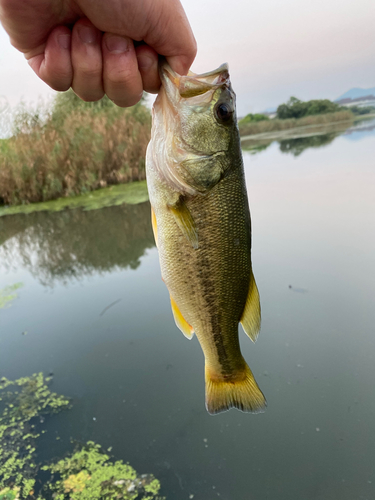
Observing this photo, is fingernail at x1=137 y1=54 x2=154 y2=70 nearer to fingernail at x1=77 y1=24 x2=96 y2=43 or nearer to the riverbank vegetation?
fingernail at x1=77 y1=24 x2=96 y2=43

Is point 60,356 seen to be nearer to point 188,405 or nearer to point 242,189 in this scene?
point 188,405

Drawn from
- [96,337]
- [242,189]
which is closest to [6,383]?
[96,337]

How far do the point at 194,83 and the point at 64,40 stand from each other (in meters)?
0.54

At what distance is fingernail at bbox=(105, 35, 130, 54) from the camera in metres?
1.24

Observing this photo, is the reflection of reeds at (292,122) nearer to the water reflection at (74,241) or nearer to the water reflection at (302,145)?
the water reflection at (302,145)

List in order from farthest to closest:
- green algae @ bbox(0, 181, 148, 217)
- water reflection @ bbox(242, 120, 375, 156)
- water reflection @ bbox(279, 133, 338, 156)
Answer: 1. water reflection @ bbox(242, 120, 375, 156)
2. water reflection @ bbox(279, 133, 338, 156)
3. green algae @ bbox(0, 181, 148, 217)

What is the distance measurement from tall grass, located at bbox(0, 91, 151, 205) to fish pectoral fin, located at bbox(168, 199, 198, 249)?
8229mm

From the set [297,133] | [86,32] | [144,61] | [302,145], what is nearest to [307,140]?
[302,145]

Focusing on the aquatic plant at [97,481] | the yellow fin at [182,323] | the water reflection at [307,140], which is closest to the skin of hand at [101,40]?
the yellow fin at [182,323]

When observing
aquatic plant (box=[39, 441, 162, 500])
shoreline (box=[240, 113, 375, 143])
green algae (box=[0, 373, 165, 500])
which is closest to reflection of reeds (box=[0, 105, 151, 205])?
green algae (box=[0, 373, 165, 500])

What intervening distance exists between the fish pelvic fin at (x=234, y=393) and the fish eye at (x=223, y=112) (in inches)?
42.2

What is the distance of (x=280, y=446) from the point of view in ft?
7.32

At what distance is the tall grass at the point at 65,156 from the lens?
866cm

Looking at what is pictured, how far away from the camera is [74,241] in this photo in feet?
19.7
